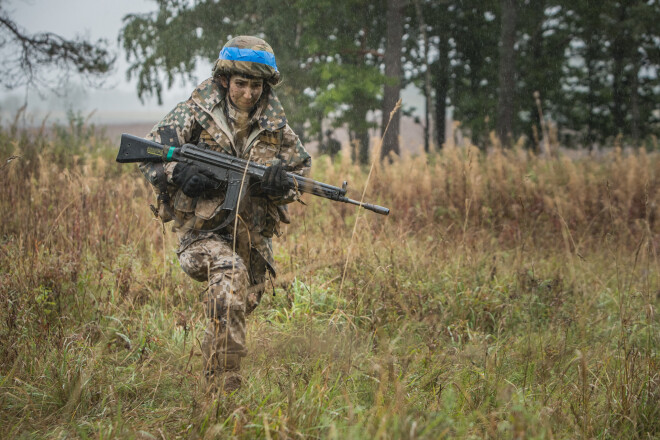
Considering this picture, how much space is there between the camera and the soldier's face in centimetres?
308

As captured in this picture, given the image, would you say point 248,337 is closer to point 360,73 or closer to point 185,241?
point 185,241

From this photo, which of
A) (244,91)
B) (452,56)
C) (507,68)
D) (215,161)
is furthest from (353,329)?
(452,56)

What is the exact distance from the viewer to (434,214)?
7.01 meters

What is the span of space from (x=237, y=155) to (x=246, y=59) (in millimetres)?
535

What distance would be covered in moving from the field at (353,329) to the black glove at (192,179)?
664 millimetres

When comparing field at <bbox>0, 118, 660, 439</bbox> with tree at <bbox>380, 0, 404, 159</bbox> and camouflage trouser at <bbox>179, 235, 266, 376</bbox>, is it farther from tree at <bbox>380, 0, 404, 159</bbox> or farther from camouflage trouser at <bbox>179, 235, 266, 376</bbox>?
tree at <bbox>380, 0, 404, 159</bbox>

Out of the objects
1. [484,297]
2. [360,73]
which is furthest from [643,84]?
[484,297]

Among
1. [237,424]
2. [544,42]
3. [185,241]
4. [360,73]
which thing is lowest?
[237,424]

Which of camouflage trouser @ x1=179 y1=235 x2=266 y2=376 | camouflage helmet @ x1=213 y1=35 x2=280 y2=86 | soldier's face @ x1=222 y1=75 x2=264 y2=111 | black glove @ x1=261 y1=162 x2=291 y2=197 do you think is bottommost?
camouflage trouser @ x1=179 y1=235 x2=266 y2=376

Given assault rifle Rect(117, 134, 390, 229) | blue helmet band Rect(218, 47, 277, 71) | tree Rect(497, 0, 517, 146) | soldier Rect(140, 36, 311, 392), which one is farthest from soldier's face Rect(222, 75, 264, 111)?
tree Rect(497, 0, 517, 146)

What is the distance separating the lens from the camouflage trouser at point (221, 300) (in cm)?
268

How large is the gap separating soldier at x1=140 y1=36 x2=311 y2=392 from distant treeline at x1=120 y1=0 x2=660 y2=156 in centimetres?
850

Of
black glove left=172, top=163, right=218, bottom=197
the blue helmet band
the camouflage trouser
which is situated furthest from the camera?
the blue helmet band

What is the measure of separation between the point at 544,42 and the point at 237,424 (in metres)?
20.0
